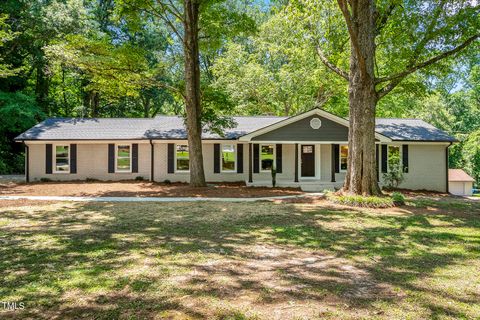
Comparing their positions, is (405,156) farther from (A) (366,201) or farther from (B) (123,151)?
(B) (123,151)

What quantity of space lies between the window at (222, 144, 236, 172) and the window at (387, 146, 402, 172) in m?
9.35

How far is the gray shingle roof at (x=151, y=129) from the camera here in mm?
18281

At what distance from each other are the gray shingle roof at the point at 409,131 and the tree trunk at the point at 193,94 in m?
11.1

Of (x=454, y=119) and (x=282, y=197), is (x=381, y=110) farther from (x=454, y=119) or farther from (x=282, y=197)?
(x=282, y=197)

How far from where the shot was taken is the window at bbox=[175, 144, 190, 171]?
60.4ft

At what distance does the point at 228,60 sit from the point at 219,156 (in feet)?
40.8

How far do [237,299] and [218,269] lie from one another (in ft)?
3.59

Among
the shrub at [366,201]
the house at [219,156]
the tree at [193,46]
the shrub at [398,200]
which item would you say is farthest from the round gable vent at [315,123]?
the shrub at [398,200]

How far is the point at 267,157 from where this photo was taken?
18.8 metres

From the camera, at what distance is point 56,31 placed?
2398 centimetres

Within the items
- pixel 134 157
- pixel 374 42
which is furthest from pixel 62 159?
pixel 374 42

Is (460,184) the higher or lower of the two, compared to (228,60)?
lower

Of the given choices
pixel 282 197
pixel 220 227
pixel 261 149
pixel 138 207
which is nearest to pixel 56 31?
pixel 261 149

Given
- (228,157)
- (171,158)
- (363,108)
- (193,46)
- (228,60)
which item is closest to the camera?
(363,108)
